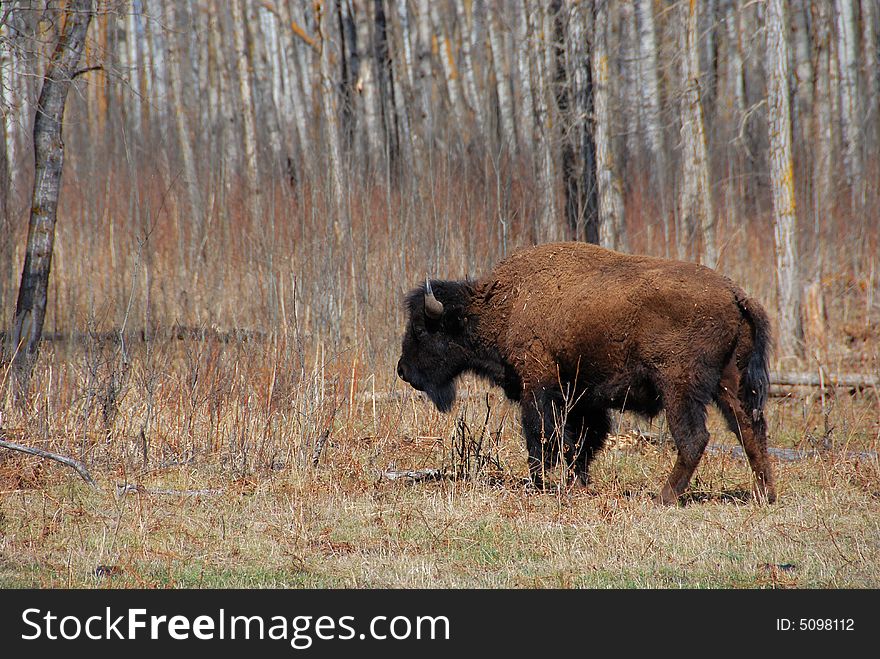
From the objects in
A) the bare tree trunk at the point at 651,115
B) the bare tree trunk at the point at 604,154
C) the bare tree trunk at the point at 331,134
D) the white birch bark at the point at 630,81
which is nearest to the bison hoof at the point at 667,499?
the bare tree trunk at the point at 331,134

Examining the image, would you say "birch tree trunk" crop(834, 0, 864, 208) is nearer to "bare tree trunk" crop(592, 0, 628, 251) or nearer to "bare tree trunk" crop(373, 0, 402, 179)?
"bare tree trunk" crop(592, 0, 628, 251)

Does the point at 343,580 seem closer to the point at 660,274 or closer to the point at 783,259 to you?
the point at 660,274

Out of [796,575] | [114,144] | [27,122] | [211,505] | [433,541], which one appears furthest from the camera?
[27,122]

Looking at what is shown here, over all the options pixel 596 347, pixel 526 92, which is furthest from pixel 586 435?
pixel 526 92

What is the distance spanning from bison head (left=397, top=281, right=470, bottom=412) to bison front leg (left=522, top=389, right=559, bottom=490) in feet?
2.81

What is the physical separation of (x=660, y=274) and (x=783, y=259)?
629cm

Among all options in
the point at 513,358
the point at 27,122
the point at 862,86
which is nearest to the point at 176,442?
the point at 513,358

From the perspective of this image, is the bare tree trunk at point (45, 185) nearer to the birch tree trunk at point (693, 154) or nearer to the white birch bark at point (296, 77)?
the white birch bark at point (296, 77)

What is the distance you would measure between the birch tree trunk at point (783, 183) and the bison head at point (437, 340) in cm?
620

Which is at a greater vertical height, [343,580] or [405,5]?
[405,5]

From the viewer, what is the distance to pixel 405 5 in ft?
85.3

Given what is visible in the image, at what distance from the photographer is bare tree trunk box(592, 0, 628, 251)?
39.7 feet

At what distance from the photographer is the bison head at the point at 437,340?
8.06m

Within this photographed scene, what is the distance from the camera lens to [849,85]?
20734 millimetres
